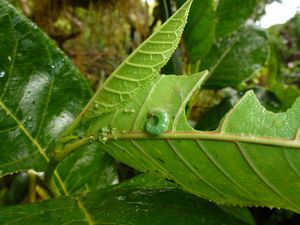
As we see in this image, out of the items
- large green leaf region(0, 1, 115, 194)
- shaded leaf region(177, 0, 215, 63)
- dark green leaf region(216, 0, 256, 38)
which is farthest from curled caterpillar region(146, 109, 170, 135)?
dark green leaf region(216, 0, 256, 38)

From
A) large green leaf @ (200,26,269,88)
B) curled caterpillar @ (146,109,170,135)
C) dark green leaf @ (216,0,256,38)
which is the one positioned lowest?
large green leaf @ (200,26,269,88)

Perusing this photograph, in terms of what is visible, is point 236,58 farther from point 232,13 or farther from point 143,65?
point 143,65

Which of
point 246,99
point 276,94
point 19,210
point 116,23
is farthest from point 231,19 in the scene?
point 116,23

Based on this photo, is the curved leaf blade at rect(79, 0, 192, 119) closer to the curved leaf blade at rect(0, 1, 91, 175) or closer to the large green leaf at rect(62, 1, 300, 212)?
the large green leaf at rect(62, 1, 300, 212)

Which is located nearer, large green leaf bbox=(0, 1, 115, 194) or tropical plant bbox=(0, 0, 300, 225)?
tropical plant bbox=(0, 0, 300, 225)

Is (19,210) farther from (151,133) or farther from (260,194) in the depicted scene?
(260,194)

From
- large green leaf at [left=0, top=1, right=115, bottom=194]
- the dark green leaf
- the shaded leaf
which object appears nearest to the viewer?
large green leaf at [left=0, top=1, right=115, bottom=194]

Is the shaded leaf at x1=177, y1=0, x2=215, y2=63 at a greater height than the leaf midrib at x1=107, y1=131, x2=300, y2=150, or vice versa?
the shaded leaf at x1=177, y1=0, x2=215, y2=63

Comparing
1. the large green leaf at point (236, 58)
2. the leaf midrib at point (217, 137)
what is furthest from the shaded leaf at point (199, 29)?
the leaf midrib at point (217, 137)

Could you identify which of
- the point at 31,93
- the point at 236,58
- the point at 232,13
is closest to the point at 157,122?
the point at 31,93
